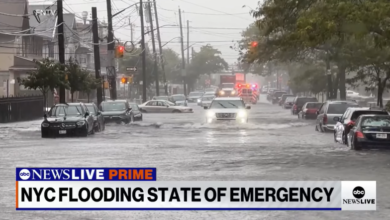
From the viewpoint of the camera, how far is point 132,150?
89.6ft

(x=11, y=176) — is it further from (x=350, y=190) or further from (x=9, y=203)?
(x=350, y=190)

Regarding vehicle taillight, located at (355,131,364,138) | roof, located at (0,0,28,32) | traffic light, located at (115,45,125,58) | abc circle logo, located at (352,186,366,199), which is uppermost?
roof, located at (0,0,28,32)

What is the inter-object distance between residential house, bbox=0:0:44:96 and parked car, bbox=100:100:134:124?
1978cm

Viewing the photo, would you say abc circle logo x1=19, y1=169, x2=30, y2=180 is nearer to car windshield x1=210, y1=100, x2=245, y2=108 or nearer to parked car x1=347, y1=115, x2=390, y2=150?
parked car x1=347, y1=115, x2=390, y2=150

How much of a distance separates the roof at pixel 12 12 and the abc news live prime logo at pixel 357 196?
205ft

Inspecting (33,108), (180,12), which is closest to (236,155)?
(33,108)

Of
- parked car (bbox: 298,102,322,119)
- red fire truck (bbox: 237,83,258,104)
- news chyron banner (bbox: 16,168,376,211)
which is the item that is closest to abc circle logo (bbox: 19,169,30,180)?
news chyron banner (bbox: 16,168,376,211)

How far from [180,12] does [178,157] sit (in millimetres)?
95987

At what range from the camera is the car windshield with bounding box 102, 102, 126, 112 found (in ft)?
159

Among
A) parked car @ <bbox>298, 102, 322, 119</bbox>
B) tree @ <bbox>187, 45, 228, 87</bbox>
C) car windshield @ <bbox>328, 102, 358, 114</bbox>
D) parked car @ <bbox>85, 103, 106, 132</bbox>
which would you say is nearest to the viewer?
car windshield @ <bbox>328, 102, 358, 114</bbox>

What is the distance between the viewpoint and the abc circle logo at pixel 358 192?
41.9 feet

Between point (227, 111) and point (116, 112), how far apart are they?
6511 millimetres

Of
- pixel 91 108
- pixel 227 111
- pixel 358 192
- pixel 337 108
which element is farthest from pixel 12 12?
pixel 358 192

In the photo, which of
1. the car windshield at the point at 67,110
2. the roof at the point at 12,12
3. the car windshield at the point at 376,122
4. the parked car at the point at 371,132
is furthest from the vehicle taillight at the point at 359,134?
the roof at the point at 12,12
